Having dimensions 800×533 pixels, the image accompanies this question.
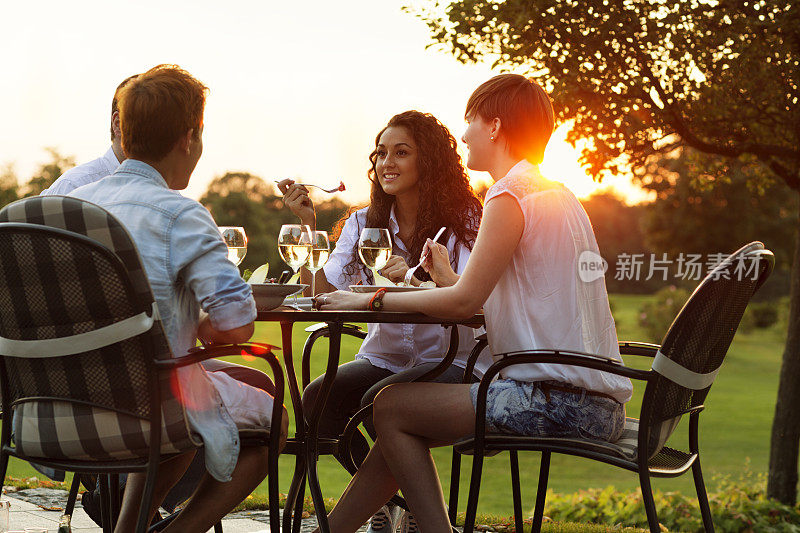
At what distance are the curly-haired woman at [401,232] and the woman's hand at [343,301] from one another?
0.74 m

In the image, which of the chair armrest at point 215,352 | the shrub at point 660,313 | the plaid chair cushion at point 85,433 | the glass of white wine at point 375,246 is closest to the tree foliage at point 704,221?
the shrub at point 660,313

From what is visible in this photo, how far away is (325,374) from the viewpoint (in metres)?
2.95

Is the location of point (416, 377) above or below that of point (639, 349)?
below

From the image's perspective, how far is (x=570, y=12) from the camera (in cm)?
479

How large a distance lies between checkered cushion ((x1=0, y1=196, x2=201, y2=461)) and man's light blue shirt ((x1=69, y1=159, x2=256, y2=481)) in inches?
3.3

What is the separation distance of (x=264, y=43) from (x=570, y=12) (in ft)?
13.0

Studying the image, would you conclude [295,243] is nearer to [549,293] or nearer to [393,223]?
[393,223]

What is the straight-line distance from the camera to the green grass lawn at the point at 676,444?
416 inches

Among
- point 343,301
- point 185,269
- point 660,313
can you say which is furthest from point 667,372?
point 660,313

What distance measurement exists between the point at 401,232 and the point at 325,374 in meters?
0.99

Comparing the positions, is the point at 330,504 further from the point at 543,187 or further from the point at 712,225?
the point at 712,225

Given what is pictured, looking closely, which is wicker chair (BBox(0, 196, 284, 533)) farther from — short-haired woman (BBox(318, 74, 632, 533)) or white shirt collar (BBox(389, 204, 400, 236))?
white shirt collar (BBox(389, 204, 400, 236))

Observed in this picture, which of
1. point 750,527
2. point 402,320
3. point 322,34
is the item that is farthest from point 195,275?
point 322,34

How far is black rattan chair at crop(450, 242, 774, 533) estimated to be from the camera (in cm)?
228
